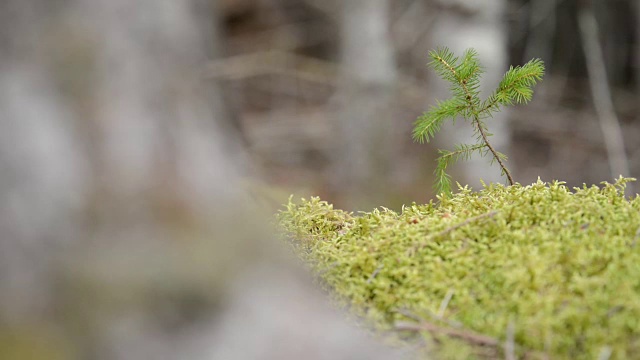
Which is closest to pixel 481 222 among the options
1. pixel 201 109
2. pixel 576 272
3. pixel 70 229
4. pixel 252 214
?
pixel 576 272

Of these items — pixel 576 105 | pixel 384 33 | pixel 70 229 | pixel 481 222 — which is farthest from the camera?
pixel 576 105

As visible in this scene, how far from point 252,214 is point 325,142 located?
844cm

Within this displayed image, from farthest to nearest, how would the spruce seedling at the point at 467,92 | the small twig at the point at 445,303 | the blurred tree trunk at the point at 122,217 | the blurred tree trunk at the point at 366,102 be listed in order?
the blurred tree trunk at the point at 366,102 → the spruce seedling at the point at 467,92 → the small twig at the point at 445,303 → the blurred tree trunk at the point at 122,217

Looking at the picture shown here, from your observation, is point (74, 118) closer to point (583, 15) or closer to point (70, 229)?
point (70, 229)

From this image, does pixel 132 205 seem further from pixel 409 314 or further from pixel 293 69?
pixel 293 69

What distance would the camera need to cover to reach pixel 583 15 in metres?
9.09

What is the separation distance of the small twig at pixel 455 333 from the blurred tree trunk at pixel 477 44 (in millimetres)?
5064

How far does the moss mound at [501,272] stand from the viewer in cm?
152

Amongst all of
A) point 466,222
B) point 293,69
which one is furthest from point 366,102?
point 466,222

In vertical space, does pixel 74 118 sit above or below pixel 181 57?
below

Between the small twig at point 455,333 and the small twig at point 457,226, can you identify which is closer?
the small twig at point 455,333

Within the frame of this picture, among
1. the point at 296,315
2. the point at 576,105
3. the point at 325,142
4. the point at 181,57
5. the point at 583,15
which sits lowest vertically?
the point at 296,315

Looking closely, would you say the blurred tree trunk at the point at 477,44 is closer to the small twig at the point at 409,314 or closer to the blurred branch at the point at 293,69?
the blurred branch at the point at 293,69

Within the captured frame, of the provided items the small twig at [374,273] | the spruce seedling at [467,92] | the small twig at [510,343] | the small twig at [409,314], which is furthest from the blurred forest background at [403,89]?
the small twig at [510,343]
